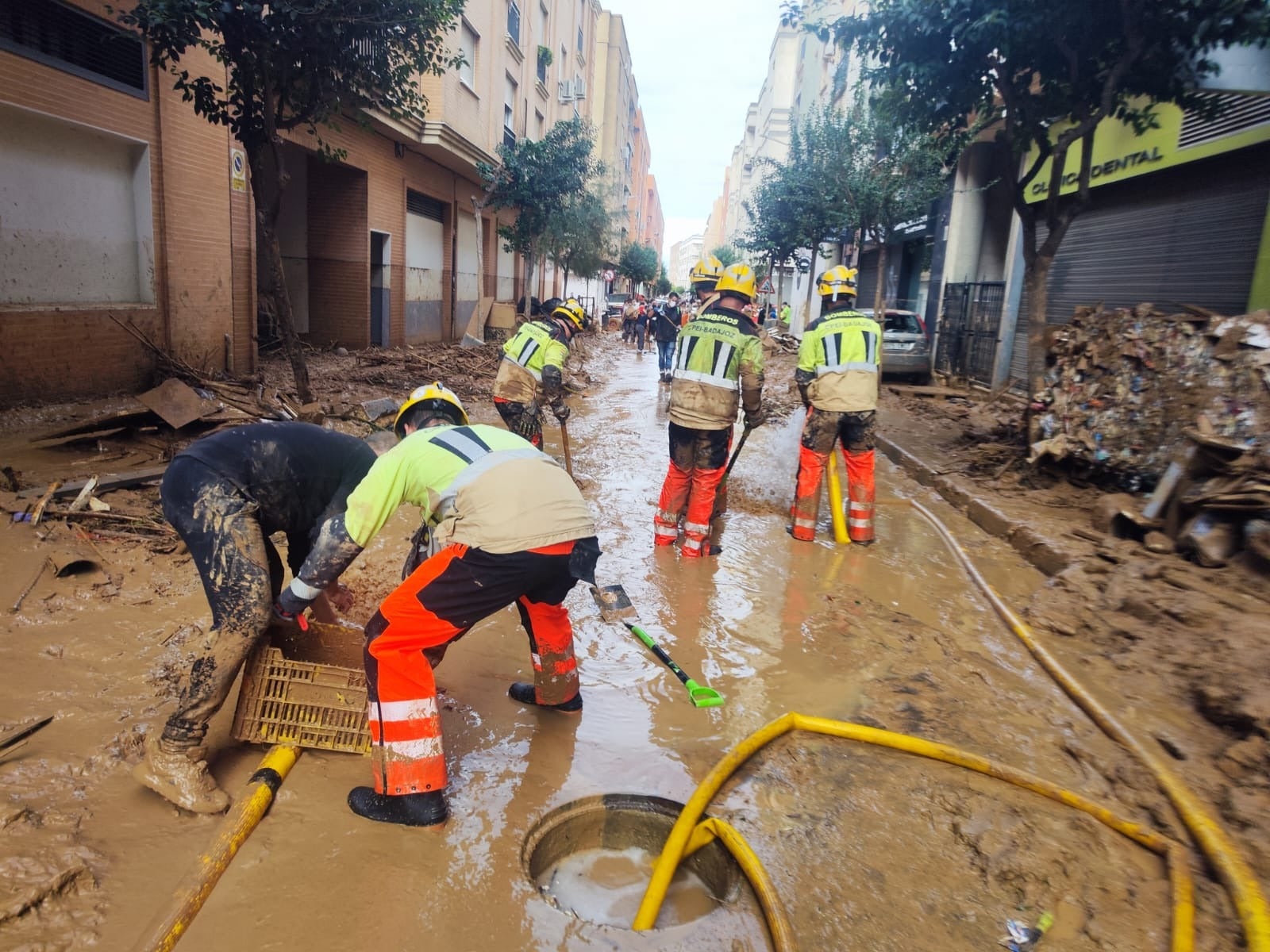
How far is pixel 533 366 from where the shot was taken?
686cm

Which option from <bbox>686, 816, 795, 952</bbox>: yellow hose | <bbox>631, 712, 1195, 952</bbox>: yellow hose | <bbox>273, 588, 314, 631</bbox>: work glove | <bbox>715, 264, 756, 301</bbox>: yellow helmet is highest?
<bbox>715, 264, 756, 301</bbox>: yellow helmet

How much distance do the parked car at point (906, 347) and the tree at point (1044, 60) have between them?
6719mm

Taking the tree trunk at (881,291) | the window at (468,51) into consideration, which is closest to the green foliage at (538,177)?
the window at (468,51)

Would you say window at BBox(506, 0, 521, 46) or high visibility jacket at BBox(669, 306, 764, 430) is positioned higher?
window at BBox(506, 0, 521, 46)

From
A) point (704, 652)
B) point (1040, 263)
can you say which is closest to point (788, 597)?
point (704, 652)

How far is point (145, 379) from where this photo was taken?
844 cm

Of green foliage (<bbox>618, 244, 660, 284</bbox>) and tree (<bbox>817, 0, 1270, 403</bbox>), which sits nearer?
tree (<bbox>817, 0, 1270, 403</bbox>)

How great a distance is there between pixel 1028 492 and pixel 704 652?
4335mm

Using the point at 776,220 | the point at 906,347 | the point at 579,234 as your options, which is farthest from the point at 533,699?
the point at 776,220

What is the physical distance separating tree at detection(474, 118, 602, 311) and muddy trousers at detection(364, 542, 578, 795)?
16895 mm

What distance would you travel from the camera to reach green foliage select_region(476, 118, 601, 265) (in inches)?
738

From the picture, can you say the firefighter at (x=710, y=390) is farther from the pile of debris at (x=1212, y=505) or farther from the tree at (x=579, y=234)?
A: the tree at (x=579, y=234)

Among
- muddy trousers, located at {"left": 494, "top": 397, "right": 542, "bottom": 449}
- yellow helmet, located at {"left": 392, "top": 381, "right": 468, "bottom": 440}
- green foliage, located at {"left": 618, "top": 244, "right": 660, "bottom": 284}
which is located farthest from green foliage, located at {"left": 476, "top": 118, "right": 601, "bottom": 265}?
green foliage, located at {"left": 618, "top": 244, "right": 660, "bottom": 284}

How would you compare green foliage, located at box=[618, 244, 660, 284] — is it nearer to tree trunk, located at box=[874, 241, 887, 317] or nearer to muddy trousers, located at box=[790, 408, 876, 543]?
tree trunk, located at box=[874, 241, 887, 317]
